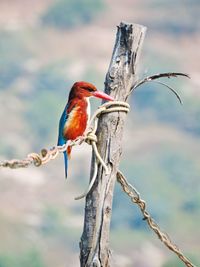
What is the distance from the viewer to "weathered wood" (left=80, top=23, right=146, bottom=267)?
11.3ft

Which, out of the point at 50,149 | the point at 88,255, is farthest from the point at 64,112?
the point at 88,255

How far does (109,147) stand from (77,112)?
0.19 metres

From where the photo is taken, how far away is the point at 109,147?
3484mm

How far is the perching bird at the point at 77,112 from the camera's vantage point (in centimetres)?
351

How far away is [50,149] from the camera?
3.26 metres

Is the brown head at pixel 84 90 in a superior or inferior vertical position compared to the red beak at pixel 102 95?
superior

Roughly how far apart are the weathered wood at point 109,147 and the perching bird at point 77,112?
65mm

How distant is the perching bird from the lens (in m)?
3.51

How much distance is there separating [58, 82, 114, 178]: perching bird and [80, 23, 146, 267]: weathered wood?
6 centimetres

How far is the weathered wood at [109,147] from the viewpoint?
345 centimetres

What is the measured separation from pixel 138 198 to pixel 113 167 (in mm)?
259

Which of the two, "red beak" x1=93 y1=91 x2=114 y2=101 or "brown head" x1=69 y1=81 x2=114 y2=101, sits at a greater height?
"brown head" x1=69 y1=81 x2=114 y2=101

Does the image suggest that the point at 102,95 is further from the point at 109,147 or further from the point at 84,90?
the point at 109,147

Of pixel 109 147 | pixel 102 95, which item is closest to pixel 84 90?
pixel 102 95
